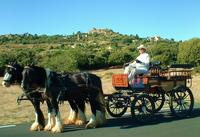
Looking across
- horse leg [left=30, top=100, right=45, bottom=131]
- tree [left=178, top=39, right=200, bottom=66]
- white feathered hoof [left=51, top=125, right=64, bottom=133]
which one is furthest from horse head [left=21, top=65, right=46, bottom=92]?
tree [left=178, top=39, right=200, bottom=66]

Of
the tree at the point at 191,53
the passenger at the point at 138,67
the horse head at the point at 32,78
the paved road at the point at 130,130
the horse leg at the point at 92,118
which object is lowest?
the paved road at the point at 130,130

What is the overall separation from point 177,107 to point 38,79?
5260 mm

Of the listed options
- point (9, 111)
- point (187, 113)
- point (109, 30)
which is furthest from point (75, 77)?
point (109, 30)

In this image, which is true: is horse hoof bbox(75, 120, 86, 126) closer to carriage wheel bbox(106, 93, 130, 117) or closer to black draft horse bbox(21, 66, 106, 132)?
black draft horse bbox(21, 66, 106, 132)

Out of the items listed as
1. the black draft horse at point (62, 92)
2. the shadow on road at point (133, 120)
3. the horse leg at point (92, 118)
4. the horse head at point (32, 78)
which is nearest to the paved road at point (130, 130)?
the shadow on road at point (133, 120)

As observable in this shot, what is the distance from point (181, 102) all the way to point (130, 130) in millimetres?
3380

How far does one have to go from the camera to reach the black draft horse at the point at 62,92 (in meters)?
11.9

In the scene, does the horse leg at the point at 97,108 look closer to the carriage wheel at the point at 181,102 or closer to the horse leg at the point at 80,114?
the horse leg at the point at 80,114

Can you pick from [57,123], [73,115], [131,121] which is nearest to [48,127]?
[57,123]

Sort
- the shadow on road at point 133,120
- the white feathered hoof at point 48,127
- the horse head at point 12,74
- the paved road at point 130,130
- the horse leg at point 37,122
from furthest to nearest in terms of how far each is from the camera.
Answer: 1. the shadow on road at point 133,120
2. the horse leg at point 37,122
3. the white feathered hoof at point 48,127
4. the horse head at point 12,74
5. the paved road at point 130,130

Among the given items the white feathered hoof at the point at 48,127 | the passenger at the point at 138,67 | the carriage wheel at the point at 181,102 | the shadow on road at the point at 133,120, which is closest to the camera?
the white feathered hoof at the point at 48,127

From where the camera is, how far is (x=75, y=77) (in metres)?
12.9

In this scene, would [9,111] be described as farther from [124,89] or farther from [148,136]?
[148,136]

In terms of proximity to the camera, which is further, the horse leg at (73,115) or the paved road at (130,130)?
the horse leg at (73,115)
